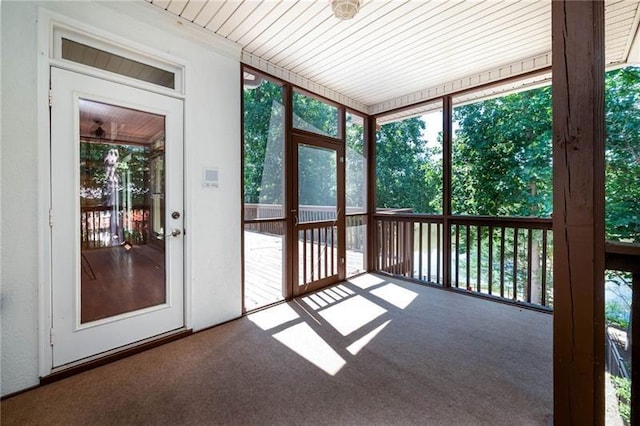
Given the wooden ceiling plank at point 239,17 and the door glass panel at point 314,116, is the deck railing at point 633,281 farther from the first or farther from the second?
the door glass panel at point 314,116

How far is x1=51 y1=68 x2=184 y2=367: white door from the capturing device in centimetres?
195

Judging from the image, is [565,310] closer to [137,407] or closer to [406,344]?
[406,344]

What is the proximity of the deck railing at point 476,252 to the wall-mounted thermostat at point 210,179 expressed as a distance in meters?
2.74

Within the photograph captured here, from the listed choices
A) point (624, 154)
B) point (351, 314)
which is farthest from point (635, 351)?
point (624, 154)

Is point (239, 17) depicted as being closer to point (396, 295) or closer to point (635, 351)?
point (635, 351)

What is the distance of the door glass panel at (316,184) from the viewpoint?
3.61m

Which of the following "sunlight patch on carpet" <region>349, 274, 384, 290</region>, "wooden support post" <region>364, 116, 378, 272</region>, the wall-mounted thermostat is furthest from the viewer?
"wooden support post" <region>364, 116, 378, 272</region>

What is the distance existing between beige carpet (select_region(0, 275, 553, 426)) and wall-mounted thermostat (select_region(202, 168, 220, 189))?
1367mm

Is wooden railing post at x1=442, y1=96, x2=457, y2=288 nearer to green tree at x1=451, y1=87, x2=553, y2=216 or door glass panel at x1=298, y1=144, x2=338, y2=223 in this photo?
green tree at x1=451, y1=87, x2=553, y2=216

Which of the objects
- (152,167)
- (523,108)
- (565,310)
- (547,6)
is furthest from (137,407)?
(523,108)

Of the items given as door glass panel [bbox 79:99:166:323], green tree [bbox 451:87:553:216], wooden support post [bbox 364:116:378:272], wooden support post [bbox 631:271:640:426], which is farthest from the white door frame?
green tree [bbox 451:87:553:216]

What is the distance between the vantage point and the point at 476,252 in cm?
375

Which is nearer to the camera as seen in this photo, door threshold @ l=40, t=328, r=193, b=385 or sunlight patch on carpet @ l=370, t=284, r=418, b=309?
door threshold @ l=40, t=328, r=193, b=385

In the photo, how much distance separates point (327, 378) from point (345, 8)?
8.85 feet
